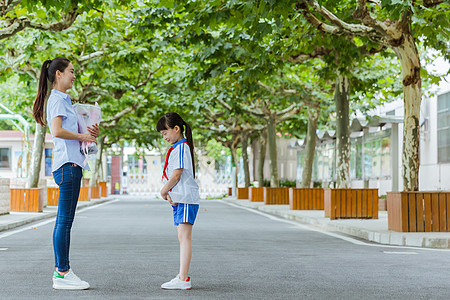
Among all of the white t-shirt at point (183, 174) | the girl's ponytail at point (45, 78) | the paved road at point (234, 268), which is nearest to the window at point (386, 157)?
the paved road at point (234, 268)

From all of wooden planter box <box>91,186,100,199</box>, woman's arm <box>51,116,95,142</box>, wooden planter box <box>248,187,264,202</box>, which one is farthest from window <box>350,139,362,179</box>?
woman's arm <box>51,116,95,142</box>

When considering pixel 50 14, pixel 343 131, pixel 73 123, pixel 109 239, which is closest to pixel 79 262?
pixel 73 123

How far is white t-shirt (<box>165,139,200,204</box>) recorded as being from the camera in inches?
259

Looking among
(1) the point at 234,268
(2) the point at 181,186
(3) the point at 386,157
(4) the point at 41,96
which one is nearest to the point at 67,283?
(2) the point at 181,186

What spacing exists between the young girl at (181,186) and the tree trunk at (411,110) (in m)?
8.74

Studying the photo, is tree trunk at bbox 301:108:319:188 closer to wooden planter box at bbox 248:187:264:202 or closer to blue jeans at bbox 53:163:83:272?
wooden planter box at bbox 248:187:264:202

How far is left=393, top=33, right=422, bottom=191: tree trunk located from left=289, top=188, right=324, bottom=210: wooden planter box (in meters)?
10.8

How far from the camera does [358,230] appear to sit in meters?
14.7

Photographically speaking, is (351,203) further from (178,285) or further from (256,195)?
(256,195)

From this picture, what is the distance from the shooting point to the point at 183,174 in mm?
6680

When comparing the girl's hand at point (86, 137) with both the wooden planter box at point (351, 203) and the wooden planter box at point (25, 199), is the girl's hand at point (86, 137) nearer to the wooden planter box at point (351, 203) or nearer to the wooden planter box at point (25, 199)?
the wooden planter box at point (351, 203)

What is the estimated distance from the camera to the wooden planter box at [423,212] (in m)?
13.9

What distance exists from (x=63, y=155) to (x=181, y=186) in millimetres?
1080

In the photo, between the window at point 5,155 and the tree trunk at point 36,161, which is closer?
the tree trunk at point 36,161
